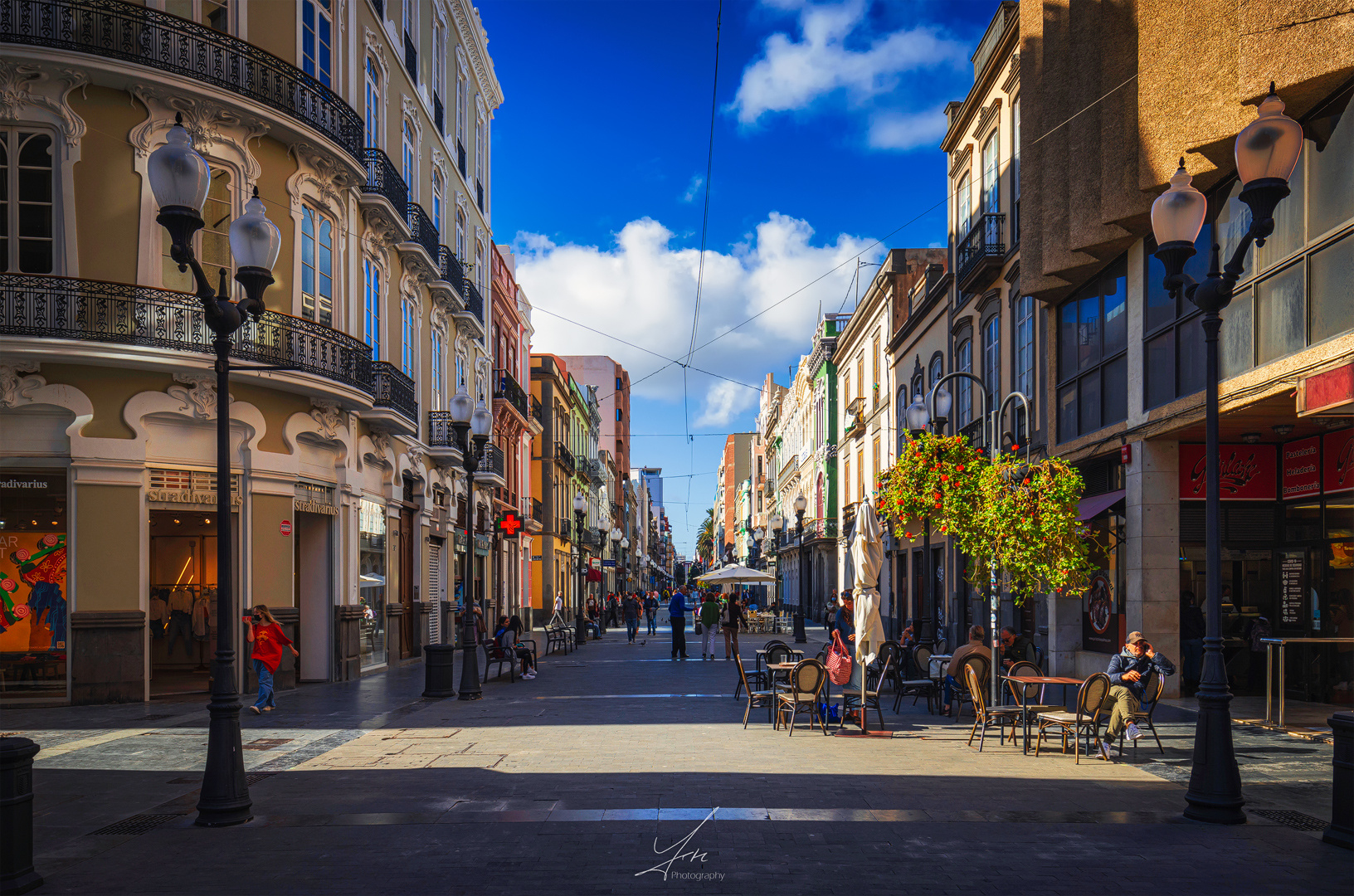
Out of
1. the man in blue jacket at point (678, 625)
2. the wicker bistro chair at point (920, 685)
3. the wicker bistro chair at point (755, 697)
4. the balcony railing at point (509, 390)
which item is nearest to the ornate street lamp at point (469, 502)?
the wicker bistro chair at point (755, 697)

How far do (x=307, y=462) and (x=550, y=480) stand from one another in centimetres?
3450

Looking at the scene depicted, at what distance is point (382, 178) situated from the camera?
2145cm

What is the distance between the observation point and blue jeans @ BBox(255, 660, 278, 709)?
46.7ft

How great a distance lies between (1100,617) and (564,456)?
41.0m

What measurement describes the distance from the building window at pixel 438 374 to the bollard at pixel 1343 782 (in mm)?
23601

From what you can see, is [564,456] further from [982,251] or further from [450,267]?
[982,251]

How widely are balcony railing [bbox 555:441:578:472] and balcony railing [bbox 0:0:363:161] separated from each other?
36715mm

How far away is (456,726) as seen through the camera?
42.9 feet

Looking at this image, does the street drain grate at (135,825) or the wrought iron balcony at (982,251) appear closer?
the street drain grate at (135,825)

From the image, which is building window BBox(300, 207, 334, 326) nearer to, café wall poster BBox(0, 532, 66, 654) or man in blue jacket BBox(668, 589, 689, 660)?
café wall poster BBox(0, 532, 66, 654)

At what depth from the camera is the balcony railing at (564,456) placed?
5422cm

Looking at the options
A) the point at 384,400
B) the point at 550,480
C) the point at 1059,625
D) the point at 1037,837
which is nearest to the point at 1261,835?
the point at 1037,837

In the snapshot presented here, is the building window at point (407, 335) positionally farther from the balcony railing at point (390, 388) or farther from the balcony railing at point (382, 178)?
the balcony railing at point (382, 178)

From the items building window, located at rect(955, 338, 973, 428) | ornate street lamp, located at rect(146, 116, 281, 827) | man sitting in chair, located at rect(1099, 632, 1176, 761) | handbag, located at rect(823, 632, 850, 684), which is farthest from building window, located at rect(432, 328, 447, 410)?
man sitting in chair, located at rect(1099, 632, 1176, 761)
